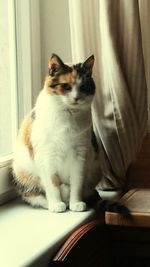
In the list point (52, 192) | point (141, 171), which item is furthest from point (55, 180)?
point (141, 171)

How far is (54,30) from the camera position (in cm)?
154

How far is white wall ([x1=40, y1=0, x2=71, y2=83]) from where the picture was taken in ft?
4.98

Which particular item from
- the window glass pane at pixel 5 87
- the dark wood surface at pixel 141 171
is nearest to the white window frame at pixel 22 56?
the window glass pane at pixel 5 87

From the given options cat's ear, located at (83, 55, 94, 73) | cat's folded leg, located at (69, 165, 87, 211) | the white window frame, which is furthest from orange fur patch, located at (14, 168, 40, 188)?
cat's ear, located at (83, 55, 94, 73)

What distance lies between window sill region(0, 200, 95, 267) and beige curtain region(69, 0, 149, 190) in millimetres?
226

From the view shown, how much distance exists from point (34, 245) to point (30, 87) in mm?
670

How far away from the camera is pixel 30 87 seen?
1492 millimetres

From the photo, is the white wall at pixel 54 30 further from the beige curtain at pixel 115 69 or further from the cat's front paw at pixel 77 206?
the cat's front paw at pixel 77 206

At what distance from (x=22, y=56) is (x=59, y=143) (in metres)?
0.44

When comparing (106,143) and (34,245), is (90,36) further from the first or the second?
(34,245)

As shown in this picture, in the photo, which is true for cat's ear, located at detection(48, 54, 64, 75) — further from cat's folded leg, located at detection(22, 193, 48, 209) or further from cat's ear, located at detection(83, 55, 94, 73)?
cat's folded leg, located at detection(22, 193, 48, 209)

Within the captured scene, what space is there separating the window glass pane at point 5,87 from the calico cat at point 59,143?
16cm

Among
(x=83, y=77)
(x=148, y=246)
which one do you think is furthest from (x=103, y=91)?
(x=148, y=246)

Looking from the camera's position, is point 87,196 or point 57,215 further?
point 87,196
